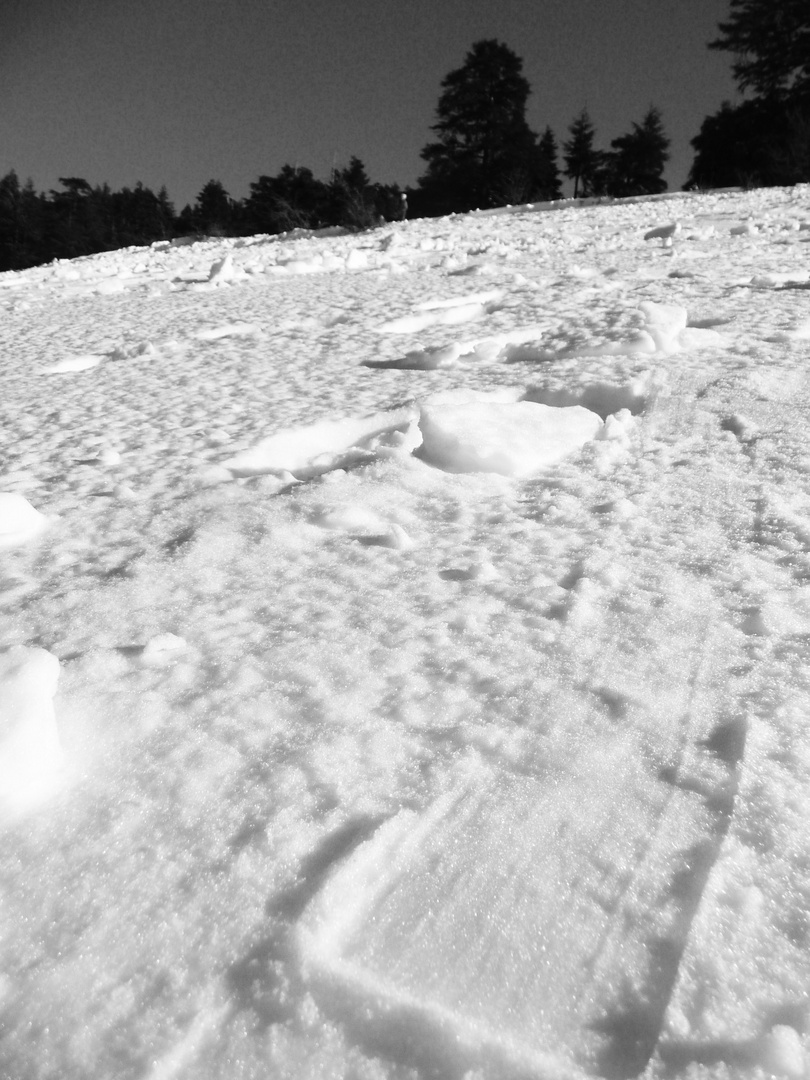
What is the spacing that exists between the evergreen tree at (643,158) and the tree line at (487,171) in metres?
0.02

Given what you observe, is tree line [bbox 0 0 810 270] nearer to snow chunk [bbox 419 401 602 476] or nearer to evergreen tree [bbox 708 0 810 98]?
evergreen tree [bbox 708 0 810 98]

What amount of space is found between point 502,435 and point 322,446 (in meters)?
0.37

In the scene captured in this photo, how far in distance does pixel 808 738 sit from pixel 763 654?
0.12 metres

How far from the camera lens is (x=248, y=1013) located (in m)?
0.46

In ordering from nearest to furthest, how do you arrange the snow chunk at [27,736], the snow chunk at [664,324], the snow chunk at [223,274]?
the snow chunk at [27,736] → the snow chunk at [664,324] → the snow chunk at [223,274]

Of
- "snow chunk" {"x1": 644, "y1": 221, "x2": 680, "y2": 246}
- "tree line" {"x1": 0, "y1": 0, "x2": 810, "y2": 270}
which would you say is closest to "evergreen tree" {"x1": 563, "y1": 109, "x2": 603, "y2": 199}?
"tree line" {"x1": 0, "y1": 0, "x2": 810, "y2": 270}

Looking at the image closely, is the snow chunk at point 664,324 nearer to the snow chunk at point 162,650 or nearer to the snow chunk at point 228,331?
the snow chunk at point 228,331

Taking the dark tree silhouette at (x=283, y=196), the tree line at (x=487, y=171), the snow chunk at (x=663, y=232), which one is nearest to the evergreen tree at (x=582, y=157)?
the tree line at (x=487, y=171)

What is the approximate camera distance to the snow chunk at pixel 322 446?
1297mm

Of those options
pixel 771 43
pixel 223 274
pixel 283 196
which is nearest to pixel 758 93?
pixel 771 43

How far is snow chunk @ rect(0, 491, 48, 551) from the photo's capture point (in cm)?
104

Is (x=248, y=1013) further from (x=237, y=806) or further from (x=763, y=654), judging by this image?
(x=763, y=654)

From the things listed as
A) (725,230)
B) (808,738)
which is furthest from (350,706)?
(725,230)

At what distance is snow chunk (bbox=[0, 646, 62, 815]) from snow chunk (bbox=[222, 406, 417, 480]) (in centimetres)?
62
